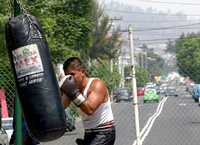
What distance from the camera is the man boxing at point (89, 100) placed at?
22.6ft

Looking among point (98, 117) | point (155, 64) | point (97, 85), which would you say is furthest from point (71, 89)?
point (155, 64)

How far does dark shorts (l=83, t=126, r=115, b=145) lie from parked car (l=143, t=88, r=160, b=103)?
1630 inches

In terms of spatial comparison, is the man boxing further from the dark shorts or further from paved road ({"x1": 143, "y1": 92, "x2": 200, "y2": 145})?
paved road ({"x1": 143, "y1": 92, "x2": 200, "y2": 145})

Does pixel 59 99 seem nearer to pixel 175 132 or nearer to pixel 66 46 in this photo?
pixel 175 132

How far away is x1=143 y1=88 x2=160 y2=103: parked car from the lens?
163ft

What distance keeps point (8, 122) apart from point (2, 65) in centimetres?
140

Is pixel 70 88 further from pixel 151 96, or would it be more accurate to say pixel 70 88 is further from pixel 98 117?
pixel 151 96

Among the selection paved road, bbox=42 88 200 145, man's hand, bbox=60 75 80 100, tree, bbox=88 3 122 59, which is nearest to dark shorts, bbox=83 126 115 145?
man's hand, bbox=60 75 80 100

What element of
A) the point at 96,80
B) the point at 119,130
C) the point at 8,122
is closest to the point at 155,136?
the point at 119,130

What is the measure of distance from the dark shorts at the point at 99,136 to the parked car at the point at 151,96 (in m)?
41.4

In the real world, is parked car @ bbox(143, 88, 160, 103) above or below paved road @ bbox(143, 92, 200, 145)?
below

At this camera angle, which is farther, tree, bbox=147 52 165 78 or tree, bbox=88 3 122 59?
tree, bbox=147 52 165 78

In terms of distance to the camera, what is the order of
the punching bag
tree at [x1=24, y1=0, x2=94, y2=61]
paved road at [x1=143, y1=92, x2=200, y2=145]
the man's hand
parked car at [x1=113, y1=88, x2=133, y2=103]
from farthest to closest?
parked car at [x1=113, y1=88, x2=133, y2=103] → tree at [x1=24, y1=0, x2=94, y2=61] → paved road at [x1=143, y1=92, x2=200, y2=145] → the man's hand → the punching bag

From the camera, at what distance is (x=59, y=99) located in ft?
19.9
